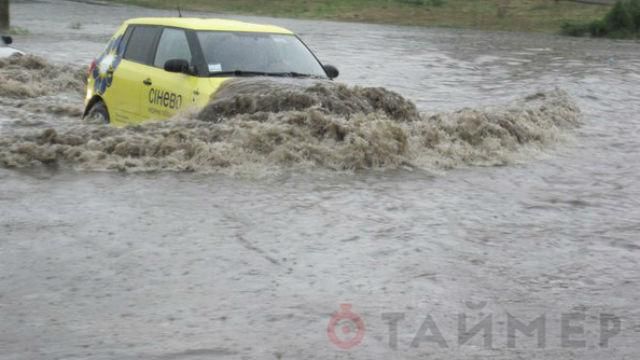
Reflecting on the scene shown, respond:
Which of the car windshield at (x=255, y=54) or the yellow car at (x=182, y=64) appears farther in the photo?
the car windshield at (x=255, y=54)

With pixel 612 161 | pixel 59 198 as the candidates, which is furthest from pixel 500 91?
pixel 59 198

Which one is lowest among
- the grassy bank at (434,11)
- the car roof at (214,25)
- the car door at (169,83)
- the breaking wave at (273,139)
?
the grassy bank at (434,11)

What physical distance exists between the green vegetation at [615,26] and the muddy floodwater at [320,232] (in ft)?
79.3

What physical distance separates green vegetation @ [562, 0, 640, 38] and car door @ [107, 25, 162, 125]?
29.2 meters

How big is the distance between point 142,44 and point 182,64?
1562 millimetres

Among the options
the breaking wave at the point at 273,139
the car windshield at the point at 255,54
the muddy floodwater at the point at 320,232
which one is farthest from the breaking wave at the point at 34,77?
the car windshield at the point at 255,54

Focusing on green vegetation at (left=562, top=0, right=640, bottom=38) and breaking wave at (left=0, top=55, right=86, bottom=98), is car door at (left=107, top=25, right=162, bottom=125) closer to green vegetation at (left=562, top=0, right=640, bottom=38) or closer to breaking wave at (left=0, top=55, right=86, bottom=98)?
breaking wave at (left=0, top=55, right=86, bottom=98)

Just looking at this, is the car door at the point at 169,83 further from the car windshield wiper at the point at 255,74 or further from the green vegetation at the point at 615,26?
the green vegetation at the point at 615,26

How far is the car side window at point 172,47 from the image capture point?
430 inches

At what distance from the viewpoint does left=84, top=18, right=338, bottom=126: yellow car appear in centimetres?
1044

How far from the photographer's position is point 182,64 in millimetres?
10398

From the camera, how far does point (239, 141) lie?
33.5 ft

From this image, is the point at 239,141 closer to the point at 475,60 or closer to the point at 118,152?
the point at 118,152

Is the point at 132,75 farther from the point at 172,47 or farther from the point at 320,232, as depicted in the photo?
the point at 320,232
